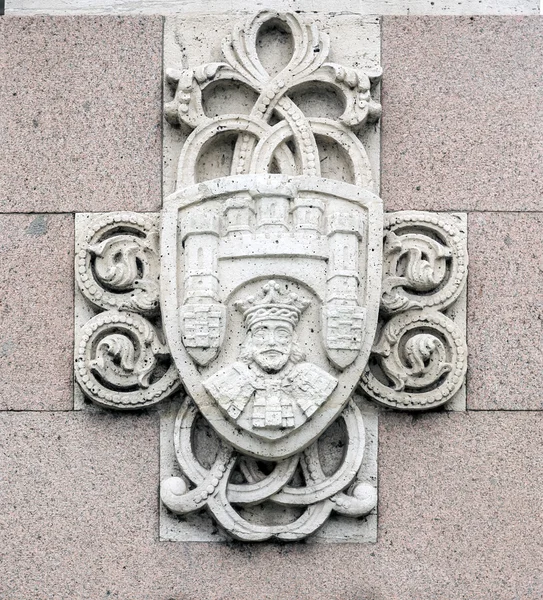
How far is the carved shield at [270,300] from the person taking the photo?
21.0 ft

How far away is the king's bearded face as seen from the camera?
638 cm

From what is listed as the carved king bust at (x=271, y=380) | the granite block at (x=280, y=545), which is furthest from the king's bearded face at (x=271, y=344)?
the granite block at (x=280, y=545)

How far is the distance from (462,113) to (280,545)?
1.94 meters

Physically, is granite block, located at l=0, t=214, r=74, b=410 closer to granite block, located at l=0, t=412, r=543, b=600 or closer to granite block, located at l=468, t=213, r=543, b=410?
granite block, located at l=0, t=412, r=543, b=600

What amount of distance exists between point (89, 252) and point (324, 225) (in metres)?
0.97

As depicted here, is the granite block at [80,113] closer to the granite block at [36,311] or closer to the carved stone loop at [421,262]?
the granite block at [36,311]

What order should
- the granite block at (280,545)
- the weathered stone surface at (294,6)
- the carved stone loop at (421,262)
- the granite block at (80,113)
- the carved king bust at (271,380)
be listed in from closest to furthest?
the carved king bust at (271,380) < the granite block at (280,545) < the carved stone loop at (421,262) < the granite block at (80,113) < the weathered stone surface at (294,6)

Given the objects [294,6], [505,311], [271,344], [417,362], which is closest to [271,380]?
[271,344]

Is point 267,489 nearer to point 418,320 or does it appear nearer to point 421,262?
point 418,320

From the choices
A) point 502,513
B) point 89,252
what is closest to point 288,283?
point 89,252

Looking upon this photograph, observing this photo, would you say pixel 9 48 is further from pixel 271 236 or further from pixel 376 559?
pixel 376 559

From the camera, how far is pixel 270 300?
6.44 metres

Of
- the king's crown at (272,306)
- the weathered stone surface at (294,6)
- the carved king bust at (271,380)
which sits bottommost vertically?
the carved king bust at (271,380)

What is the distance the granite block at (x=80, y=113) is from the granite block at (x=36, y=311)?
10 cm
